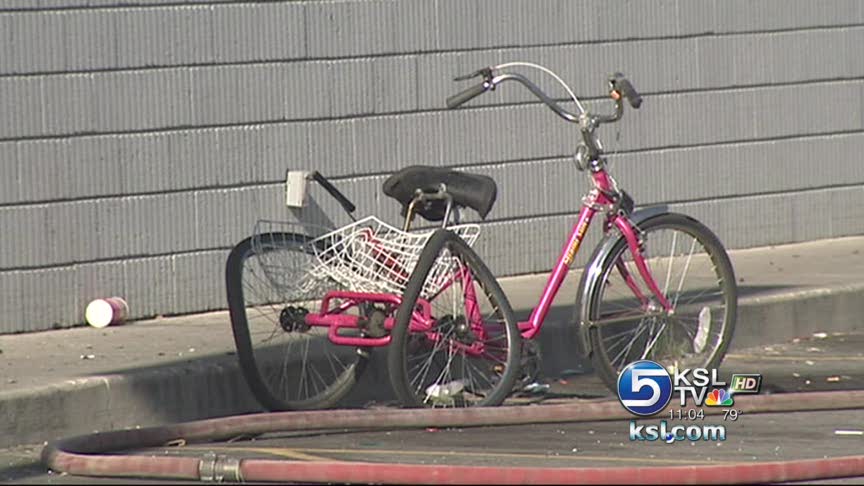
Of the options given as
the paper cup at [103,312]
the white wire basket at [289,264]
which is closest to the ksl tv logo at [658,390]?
the white wire basket at [289,264]

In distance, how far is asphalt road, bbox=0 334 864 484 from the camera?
7281mm

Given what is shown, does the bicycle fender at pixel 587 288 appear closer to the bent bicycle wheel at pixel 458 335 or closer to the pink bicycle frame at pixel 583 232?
the pink bicycle frame at pixel 583 232

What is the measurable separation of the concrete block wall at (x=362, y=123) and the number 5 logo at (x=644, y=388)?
292 cm

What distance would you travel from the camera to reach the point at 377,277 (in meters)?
8.27

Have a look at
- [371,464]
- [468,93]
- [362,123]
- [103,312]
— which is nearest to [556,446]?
[371,464]

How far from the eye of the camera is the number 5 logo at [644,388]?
8055 mm

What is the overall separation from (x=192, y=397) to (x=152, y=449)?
3.55 ft

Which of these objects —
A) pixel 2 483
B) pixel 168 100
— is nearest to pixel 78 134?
pixel 168 100

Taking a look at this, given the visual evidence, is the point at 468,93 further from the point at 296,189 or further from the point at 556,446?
the point at 296,189

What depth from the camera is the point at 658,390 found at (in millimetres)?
8109

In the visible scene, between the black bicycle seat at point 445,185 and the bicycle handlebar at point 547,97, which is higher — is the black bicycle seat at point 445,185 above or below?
below

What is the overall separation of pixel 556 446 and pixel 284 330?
4.45 ft

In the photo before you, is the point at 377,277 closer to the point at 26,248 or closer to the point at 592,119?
the point at 592,119
